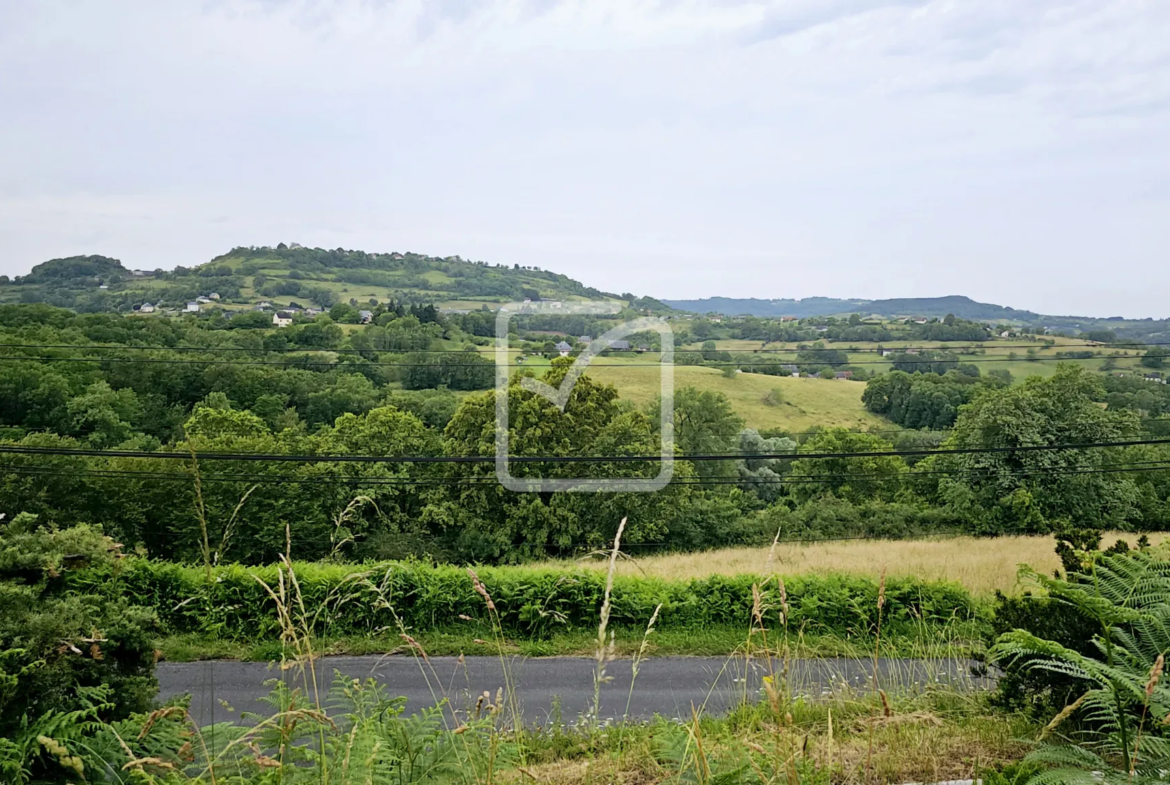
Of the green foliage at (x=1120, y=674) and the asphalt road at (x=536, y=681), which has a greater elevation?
the green foliage at (x=1120, y=674)

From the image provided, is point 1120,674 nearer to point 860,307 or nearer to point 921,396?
point 921,396

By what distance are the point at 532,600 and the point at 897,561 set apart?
893cm

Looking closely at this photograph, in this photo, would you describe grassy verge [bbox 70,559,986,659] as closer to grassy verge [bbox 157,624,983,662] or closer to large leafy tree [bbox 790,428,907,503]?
grassy verge [bbox 157,624,983,662]

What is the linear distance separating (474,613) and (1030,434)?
25.2m

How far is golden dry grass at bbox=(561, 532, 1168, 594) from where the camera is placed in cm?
1218

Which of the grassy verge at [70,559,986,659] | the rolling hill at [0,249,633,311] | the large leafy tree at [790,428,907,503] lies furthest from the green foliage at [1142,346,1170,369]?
the grassy verge at [70,559,986,659]

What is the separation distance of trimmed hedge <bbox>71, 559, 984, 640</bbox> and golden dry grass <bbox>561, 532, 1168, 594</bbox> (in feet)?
2.14

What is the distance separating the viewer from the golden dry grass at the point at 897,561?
12.2 metres

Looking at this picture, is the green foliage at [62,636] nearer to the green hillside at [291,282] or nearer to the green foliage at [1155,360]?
the green hillside at [291,282]

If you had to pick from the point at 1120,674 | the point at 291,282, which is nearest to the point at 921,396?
the point at 1120,674

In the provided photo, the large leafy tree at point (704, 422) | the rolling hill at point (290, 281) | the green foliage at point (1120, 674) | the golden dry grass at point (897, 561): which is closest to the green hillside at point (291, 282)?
the rolling hill at point (290, 281)

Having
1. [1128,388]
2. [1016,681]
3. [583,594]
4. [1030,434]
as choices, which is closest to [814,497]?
[1030,434]

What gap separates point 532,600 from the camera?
32.5 ft

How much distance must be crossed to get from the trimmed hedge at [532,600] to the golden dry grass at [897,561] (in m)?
0.65
